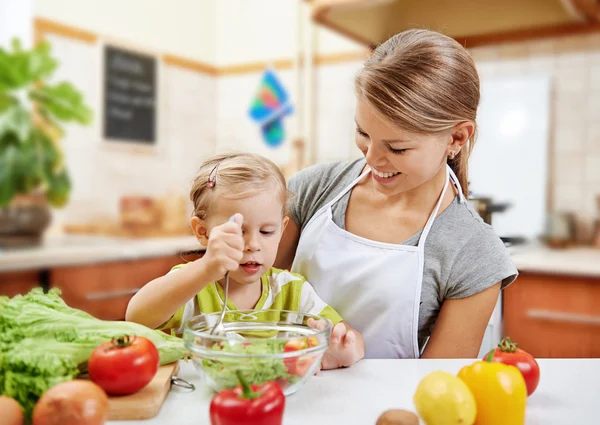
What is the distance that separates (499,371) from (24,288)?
200 cm

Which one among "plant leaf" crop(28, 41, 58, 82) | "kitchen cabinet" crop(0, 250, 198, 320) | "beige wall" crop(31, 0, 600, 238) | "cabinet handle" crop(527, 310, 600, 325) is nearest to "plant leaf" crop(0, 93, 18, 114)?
"plant leaf" crop(28, 41, 58, 82)

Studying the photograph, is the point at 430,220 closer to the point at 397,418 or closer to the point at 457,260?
the point at 457,260

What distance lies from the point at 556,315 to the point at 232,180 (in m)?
1.68

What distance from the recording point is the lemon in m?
0.77

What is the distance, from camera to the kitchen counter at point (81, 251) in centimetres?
226

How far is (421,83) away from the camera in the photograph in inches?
47.8

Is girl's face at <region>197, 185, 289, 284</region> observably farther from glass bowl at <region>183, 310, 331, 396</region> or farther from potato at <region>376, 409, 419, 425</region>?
potato at <region>376, 409, 419, 425</region>

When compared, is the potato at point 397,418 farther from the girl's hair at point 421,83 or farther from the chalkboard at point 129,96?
the chalkboard at point 129,96

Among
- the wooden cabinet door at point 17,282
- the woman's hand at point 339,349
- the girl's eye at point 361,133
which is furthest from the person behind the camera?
the wooden cabinet door at point 17,282


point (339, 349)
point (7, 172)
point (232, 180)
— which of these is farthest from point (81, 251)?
point (339, 349)

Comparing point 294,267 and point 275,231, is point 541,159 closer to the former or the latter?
point 294,267

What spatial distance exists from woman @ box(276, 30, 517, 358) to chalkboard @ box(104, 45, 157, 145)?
203 centimetres

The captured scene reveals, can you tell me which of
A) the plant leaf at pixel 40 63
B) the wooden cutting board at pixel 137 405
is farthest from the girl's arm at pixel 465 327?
the plant leaf at pixel 40 63

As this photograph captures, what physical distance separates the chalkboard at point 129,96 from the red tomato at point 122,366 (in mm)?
2532
